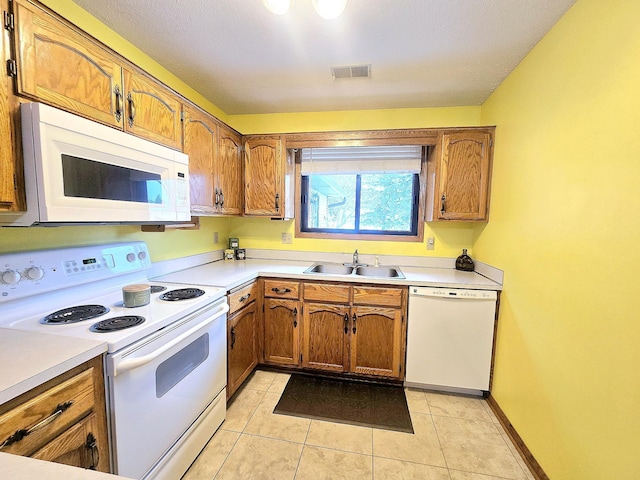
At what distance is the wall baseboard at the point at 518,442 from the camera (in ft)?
4.70

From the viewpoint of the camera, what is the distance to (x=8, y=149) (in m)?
0.95

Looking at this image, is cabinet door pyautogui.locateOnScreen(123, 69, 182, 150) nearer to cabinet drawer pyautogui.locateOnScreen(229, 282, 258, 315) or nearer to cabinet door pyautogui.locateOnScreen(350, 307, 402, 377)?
cabinet drawer pyautogui.locateOnScreen(229, 282, 258, 315)

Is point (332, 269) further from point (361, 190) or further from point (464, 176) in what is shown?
point (464, 176)

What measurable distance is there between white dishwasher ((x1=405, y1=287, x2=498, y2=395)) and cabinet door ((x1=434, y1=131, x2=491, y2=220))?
0.67 meters

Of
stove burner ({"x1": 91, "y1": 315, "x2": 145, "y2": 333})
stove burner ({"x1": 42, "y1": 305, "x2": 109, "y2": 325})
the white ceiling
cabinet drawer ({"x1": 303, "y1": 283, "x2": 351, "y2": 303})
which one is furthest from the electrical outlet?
stove burner ({"x1": 42, "y1": 305, "x2": 109, "y2": 325})

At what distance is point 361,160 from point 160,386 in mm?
2265

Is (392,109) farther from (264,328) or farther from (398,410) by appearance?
(398,410)

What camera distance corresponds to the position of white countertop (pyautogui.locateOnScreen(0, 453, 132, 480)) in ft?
1.46

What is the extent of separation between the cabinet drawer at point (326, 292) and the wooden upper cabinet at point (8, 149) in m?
1.67

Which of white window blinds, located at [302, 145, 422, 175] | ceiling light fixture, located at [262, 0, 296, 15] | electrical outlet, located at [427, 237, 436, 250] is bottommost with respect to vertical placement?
electrical outlet, located at [427, 237, 436, 250]

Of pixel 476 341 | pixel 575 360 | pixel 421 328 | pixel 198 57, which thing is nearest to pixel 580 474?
pixel 575 360

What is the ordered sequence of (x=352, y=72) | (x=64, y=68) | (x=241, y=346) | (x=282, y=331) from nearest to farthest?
(x=64, y=68), (x=352, y=72), (x=241, y=346), (x=282, y=331)

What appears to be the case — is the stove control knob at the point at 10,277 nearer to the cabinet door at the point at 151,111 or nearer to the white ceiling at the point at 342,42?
the cabinet door at the point at 151,111

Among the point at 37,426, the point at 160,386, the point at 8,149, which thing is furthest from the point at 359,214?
the point at 37,426
